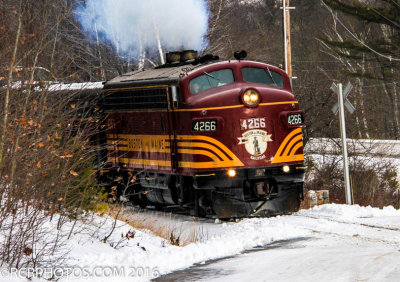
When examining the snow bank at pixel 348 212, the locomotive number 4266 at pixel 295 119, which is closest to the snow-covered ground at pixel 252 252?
the snow bank at pixel 348 212

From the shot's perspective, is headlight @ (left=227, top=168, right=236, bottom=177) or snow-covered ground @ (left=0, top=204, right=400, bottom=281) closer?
snow-covered ground @ (left=0, top=204, right=400, bottom=281)

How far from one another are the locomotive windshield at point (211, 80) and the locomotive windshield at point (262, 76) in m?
0.35

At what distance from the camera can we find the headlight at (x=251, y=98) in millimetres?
15367

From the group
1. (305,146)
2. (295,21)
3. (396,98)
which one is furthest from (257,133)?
(295,21)

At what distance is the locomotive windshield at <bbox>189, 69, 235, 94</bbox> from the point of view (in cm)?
1546

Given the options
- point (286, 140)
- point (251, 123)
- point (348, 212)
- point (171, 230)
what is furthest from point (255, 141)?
point (171, 230)

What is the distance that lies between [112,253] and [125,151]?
7.26 meters

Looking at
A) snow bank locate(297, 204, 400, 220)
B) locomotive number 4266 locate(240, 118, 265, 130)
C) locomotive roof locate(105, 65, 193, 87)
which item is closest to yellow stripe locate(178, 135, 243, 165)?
locomotive number 4266 locate(240, 118, 265, 130)

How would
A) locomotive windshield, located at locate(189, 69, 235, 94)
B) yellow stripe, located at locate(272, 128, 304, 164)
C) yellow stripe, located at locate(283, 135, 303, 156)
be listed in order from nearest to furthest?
locomotive windshield, located at locate(189, 69, 235, 94) < yellow stripe, located at locate(272, 128, 304, 164) < yellow stripe, located at locate(283, 135, 303, 156)

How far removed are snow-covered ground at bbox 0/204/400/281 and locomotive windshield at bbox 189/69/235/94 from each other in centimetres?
277

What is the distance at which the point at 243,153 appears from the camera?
15.3 m

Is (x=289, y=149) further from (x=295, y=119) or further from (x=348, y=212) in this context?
(x=348, y=212)

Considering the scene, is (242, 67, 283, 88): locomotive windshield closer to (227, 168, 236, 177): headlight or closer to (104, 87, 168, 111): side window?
(104, 87, 168, 111): side window

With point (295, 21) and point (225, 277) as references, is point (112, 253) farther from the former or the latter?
point (295, 21)
